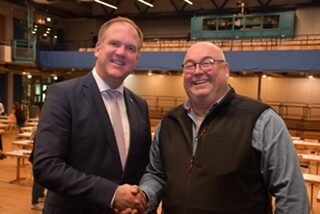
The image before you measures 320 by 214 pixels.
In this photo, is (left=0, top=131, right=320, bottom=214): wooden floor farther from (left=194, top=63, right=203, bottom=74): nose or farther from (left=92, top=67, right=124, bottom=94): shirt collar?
(left=194, top=63, right=203, bottom=74): nose

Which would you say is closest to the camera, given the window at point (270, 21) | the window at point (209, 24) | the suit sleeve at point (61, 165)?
the suit sleeve at point (61, 165)

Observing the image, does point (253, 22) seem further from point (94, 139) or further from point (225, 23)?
point (94, 139)

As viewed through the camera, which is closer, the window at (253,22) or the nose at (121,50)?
the nose at (121,50)

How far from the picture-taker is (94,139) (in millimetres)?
1616

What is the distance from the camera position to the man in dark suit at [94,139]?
4.89 ft

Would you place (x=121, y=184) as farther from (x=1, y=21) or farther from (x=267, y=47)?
(x=1, y=21)

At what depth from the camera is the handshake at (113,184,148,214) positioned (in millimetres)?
1519

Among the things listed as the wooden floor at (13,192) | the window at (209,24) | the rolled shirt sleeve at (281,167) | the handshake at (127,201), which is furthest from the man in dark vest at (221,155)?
the window at (209,24)

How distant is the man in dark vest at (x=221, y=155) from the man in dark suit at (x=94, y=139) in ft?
0.62

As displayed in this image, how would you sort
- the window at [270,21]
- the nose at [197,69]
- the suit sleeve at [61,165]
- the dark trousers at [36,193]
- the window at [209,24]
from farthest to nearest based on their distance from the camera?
the window at [209,24] < the window at [270,21] < the dark trousers at [36,193] < the nose at [197,69] < the suit sleeve at [61,165]

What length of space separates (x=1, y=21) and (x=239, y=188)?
18250 mm

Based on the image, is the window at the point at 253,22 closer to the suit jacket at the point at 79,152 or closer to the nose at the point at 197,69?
the nose at the point at 197,69

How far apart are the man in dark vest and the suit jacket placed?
0.77ft

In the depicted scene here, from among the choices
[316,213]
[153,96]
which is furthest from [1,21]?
[316,213]
